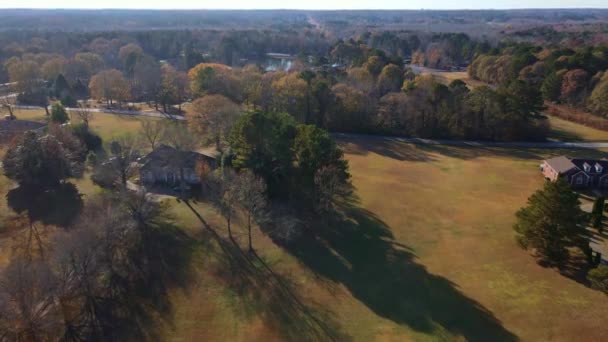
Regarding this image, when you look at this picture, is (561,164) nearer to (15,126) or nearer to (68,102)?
(15,126)

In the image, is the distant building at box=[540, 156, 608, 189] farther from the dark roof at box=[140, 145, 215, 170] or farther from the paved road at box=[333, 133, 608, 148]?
the dark roof at box=[140, 145, 215, 170]

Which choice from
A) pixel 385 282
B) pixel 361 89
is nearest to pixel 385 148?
pixel 361 89

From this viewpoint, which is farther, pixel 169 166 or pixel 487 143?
pixel 487 143

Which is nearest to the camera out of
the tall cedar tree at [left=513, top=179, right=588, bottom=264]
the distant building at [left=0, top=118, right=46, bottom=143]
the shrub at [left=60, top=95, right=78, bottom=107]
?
the tall cedar tree at [left=513, top=179, right=588, bottom=264]

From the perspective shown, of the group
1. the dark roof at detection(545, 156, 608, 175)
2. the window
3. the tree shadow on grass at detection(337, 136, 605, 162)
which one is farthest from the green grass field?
the tree shadow on grass at detection(337, 136, 605, 162)

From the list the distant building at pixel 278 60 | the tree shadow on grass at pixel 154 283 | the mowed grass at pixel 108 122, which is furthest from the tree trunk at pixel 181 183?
the distant building at pixel 278 60

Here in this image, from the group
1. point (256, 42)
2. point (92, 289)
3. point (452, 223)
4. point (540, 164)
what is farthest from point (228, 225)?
point (256, 42)

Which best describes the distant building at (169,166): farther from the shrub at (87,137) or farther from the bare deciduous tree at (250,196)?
the shrub at (87,137)

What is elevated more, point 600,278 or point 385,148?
point 385,148
